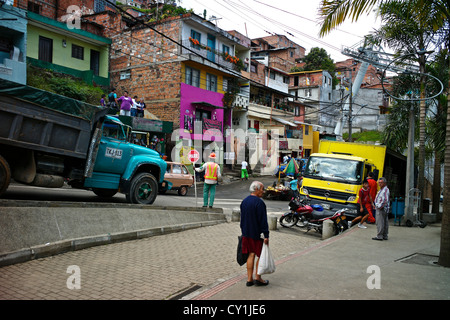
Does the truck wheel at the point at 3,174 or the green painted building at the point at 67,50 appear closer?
the truck wheel at the point at 3,174

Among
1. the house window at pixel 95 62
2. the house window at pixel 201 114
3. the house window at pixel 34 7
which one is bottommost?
the house window at pixel 201 114

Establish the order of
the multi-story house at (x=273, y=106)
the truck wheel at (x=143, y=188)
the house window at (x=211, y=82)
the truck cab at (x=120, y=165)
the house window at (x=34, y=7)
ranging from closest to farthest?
the truck cab at (x=120, y=165) < the truck wheel at (x=143, y=188) < the house window at (x=34, y=7) < the house window at (x=211, y=82) < the multi-story house at (x=273, y=106)

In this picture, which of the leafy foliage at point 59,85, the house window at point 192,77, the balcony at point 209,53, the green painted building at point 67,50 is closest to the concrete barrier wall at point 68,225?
the leafy foliage at point 59,85

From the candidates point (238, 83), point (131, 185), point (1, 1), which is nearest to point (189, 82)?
point (238, 83)

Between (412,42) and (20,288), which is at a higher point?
(412,42)

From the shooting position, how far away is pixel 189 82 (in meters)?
27.6

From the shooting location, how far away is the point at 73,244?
6.86m

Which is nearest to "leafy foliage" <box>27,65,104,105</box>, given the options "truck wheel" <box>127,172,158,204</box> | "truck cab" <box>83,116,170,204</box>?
"truck cab" <box>83,116,170,204</box>

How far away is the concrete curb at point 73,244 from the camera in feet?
18.9

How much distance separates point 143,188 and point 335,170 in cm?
723

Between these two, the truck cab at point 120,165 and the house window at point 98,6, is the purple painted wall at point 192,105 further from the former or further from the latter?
the truck cab at point 120,165

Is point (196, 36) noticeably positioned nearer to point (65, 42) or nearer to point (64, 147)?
point (65, 42)
